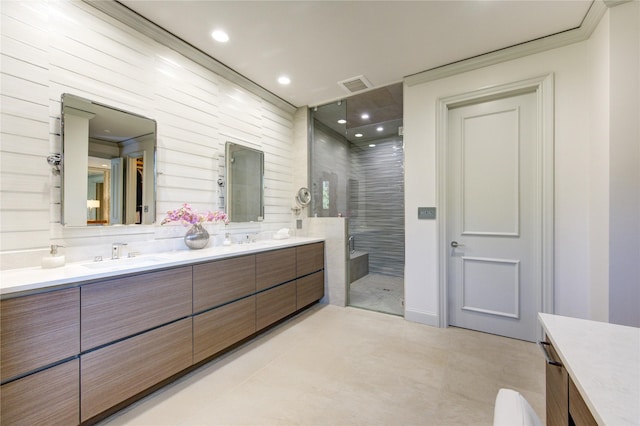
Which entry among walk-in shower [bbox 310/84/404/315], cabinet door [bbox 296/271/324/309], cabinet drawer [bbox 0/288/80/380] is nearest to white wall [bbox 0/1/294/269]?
cabinet drawer [bbox 0/288/80/380]

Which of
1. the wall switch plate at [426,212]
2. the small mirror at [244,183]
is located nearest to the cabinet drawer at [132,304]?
the small mirror at [244,183]

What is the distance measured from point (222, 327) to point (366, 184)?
11.4ft

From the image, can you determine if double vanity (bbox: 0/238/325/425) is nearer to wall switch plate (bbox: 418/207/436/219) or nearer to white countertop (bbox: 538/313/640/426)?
wall switch plate (bbox: 418/207/436/219)

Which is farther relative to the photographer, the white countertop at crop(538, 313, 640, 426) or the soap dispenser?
the soap dispenser

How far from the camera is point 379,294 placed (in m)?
4.08

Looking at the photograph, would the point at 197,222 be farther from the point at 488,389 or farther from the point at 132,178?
the point at 488,389

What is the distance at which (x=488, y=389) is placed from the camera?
6.28 ft

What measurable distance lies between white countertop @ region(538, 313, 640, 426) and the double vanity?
2039 millimetres

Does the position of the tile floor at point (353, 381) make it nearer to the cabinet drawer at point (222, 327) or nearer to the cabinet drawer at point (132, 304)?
the cabinet drawer at point (222, 327)

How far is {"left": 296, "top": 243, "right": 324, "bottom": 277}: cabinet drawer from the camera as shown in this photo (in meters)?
3.19

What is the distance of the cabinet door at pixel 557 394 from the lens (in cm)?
76

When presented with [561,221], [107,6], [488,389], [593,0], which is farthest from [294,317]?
[593,0]

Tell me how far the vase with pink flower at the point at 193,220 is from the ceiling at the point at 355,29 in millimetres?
1584

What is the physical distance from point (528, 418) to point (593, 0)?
2.96m
